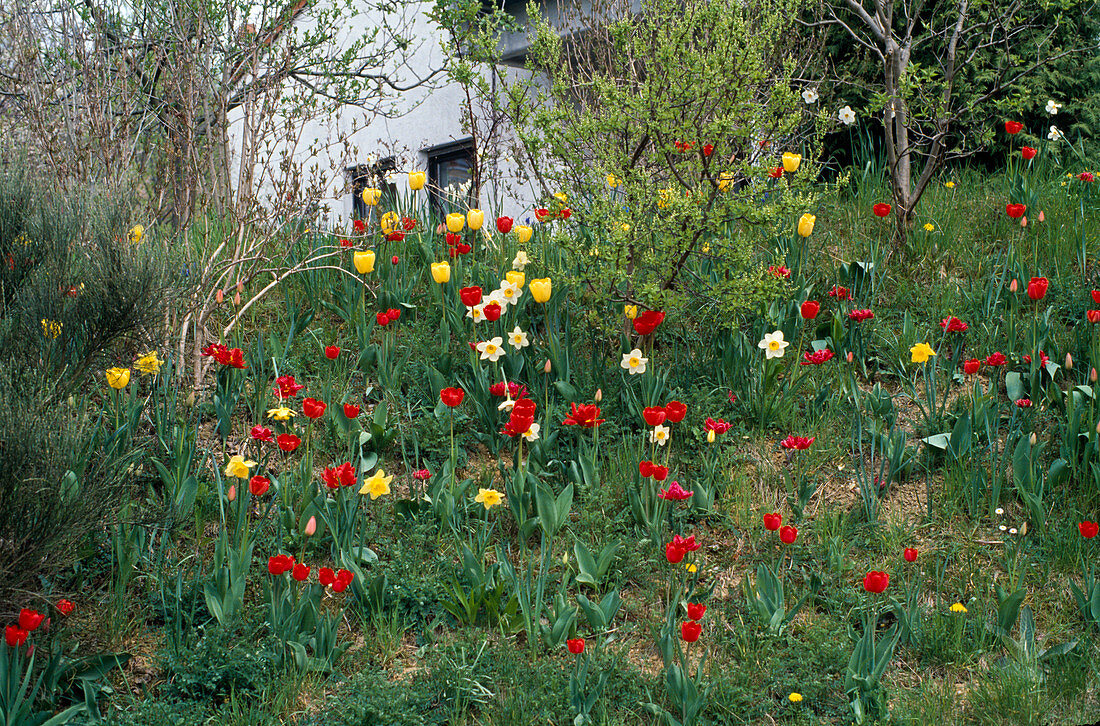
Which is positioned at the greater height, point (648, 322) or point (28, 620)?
point (648, 322)

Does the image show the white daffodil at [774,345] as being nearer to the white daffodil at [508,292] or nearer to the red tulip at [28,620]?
the white daffodil at [508,292]

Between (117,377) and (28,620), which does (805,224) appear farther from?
(28,620)

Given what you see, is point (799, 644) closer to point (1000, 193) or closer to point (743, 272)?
point (743, 272)

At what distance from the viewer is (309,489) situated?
3004mm

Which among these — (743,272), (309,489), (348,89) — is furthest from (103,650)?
(348,89)

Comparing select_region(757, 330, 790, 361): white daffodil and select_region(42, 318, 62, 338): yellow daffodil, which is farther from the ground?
select_region(42, 318, 62, 338): yellow daffodil

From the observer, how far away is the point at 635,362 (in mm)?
3494

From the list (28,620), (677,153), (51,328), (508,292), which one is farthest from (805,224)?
(28,620)

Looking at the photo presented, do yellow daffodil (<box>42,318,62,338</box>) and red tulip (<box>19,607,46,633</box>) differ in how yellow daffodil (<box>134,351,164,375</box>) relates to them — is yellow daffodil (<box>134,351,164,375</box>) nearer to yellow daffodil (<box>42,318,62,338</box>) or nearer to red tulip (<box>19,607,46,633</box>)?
yellow daffodil (<box>42,318,62,338</box>)

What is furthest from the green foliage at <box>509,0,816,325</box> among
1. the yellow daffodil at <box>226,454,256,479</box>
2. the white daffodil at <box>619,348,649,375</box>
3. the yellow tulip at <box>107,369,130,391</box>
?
the yellow tulip at <box>107,369,130,391</box>

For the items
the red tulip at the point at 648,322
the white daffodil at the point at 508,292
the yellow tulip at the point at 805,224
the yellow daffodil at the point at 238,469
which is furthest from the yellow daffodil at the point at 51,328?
the yellow tulip at the point at 805,224

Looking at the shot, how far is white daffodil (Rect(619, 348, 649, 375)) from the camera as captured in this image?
3.45 metres

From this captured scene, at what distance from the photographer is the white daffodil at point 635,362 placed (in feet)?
11.3

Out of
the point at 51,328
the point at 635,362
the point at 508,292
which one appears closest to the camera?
the point at 51,328
